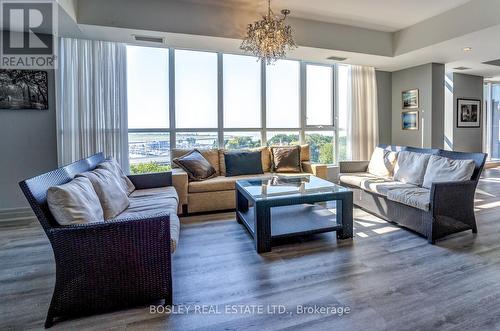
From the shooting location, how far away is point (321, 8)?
148 inches

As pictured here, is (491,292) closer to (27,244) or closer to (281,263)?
(281,263)

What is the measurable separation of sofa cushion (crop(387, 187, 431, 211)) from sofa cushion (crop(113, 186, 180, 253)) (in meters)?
2.34

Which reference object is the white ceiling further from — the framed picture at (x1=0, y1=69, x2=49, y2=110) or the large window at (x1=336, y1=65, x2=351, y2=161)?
the framed picture at (x1=0, y1=69, x2=49, y2=110)

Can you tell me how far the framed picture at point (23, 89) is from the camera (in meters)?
3.57

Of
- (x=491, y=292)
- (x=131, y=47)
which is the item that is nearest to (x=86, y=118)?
(x=131, y=47)

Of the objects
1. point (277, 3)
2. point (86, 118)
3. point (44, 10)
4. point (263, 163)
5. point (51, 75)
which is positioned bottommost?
point (263, 163)

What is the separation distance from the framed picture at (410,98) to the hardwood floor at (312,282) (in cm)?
308

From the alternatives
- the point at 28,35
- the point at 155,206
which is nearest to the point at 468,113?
the point at 155,206

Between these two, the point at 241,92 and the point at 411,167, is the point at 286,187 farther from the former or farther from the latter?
the point at 241,92

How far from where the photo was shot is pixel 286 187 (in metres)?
3.12

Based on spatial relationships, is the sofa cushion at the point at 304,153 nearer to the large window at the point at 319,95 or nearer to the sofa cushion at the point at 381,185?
the large window at the point at 319,95

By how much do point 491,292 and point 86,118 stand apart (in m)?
4.76

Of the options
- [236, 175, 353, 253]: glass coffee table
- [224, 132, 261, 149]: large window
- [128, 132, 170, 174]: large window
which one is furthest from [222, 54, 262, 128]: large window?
[236, 175, 353, 253]: glass coffee table

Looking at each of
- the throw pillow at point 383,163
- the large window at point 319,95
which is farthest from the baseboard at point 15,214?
the throw pillow at point 383,163
